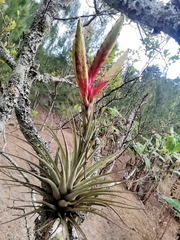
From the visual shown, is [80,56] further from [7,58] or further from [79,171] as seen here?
[7,58]

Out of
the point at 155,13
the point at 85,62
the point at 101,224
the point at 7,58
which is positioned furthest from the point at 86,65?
the point at 101,224

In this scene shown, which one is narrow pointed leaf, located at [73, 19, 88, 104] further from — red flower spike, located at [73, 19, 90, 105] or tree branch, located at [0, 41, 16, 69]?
tree branch, located at [0, 41, 16, 69]

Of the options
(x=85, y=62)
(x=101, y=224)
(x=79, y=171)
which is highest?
(x=85, y=62)

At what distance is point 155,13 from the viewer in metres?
0.91

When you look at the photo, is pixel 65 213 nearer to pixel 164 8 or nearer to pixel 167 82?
pixel 164 8

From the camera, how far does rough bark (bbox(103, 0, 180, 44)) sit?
867 millimetres

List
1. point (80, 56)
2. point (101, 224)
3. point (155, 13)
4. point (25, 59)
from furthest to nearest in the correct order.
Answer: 1. point (101, 224)
2. point (25, 59)
3. point (155, 13)
4. point (80, 56)

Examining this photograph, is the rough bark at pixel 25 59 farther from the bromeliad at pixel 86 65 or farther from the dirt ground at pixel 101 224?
the dirt ground at pixel 101 224

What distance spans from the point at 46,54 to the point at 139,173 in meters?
4.42

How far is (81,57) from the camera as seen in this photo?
2.54 feet

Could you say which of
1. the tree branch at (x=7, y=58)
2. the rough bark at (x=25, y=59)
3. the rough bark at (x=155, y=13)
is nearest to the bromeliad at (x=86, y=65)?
the rough bark at (x=155, y=13)

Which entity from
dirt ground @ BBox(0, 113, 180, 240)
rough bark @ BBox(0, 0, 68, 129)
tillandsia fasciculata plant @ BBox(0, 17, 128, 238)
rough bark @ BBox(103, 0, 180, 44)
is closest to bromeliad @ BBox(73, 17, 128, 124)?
tillandsia fasciculata plant @ BBox(0, 17, 128, 238)

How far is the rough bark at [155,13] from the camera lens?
867 mm

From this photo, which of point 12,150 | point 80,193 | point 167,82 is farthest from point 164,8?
point 167,82
